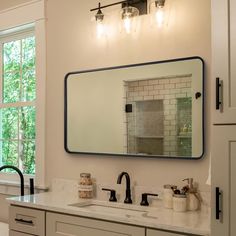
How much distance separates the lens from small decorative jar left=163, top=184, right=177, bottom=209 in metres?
2.41

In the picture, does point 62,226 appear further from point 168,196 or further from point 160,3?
point 160,3

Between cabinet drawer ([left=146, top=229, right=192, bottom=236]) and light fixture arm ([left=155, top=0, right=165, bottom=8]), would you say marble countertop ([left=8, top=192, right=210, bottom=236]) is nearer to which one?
cabinet drawer ([left=146, top=229, right=192, bottom=236])

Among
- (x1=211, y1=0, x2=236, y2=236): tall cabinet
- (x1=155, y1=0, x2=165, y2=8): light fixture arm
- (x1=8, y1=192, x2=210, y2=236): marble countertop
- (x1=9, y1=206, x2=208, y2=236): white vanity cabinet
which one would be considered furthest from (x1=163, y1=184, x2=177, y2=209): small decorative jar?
(x1=155, y1=0, x2=165, y2=8): light fixture arm

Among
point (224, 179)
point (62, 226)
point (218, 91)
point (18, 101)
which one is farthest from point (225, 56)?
point (18, 101)

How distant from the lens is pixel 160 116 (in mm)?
2570

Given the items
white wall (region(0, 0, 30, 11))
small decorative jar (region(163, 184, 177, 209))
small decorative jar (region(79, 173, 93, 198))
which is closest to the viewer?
small decorative jar (region(163, 184, 177, 209))

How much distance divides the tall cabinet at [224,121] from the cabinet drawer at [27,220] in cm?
127

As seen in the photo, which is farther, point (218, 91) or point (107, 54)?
point (107, 54)

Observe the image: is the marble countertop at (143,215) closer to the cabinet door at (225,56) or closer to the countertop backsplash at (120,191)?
the countertop backsplash at (120,191)

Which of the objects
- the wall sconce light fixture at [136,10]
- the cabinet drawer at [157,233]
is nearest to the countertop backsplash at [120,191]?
the cabinet drawer at [157,233]

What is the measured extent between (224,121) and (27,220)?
163cm

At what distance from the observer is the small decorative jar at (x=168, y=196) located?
241 cm

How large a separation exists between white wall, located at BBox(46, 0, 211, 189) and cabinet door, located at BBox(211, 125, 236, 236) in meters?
0.57

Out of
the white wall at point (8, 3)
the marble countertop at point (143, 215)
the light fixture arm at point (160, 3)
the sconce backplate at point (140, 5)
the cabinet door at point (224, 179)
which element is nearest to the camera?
the cabinet door at point (224, 179)
